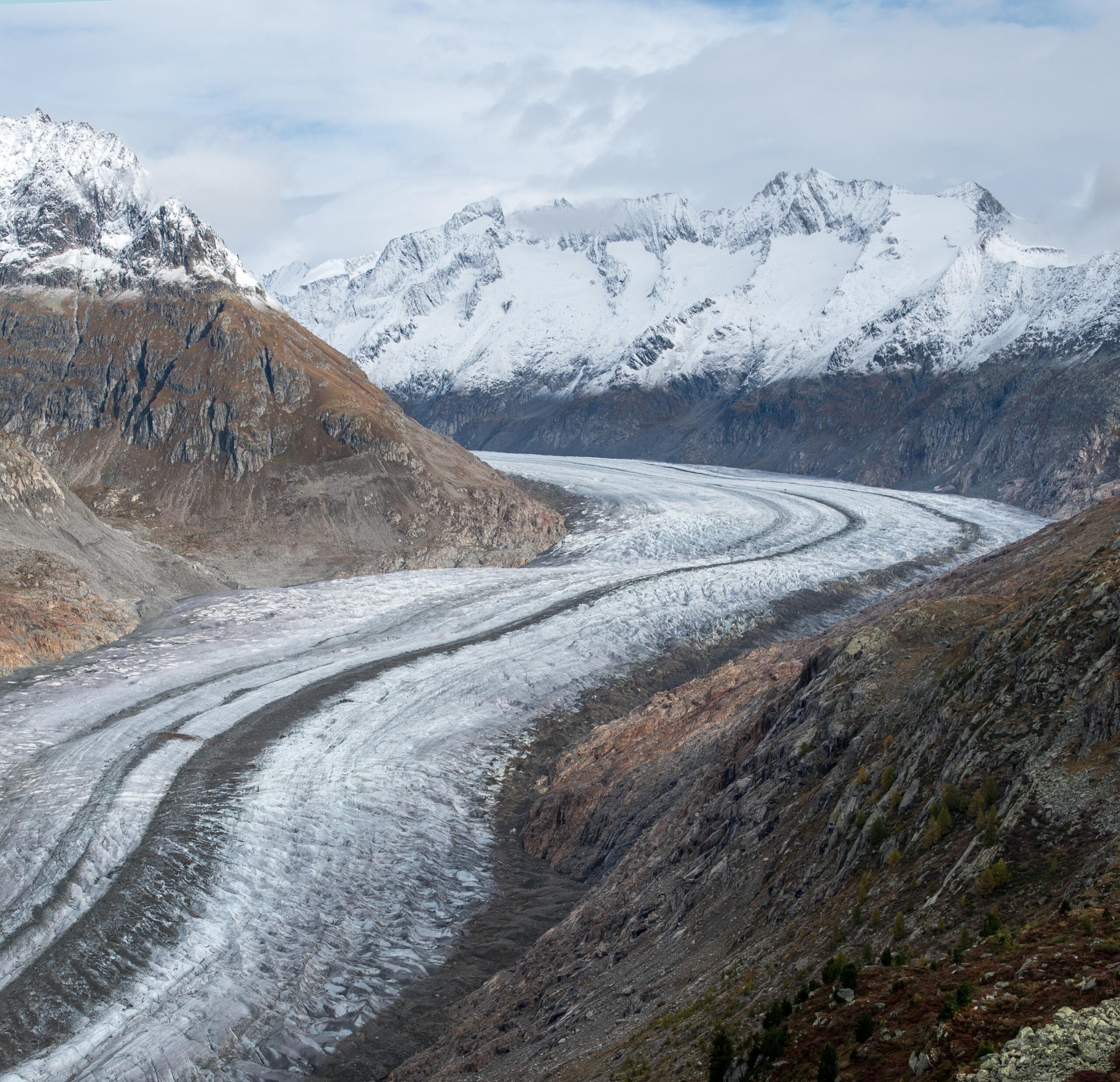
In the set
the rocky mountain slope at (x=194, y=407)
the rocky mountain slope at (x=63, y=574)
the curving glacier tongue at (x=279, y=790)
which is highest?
the rocky mountain slope at (x=194, y=407)

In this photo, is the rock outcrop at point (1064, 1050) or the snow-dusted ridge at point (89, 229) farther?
the snow-dusted ridge at point (89, 229)

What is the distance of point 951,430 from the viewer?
142 m

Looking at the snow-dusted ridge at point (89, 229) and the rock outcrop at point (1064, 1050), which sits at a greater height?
the snow-dusted ridge at point (89, 229)

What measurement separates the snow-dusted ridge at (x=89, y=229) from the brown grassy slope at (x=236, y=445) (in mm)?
2320

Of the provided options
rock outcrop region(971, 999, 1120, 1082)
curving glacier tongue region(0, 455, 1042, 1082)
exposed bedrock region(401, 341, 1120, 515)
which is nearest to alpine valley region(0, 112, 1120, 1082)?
rock outcrop region(971, 999, 1120, 1082)

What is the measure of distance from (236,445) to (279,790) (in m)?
59.1

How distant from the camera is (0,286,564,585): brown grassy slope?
83375 mm

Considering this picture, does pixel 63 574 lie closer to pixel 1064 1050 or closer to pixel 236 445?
pixel 236 445

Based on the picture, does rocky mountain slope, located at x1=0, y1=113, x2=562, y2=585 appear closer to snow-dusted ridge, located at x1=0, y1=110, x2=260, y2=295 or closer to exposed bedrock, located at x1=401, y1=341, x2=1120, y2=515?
snow-dusted ridge, located at x1=0, y1=110, x2=260, y2=295

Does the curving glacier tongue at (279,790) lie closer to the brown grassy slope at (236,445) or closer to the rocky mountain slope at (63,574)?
the rocky mountain slope at (63,574)

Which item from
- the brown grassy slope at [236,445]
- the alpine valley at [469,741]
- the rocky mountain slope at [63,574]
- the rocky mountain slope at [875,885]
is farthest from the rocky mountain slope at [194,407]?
the rocky mountain slope at [875,885]

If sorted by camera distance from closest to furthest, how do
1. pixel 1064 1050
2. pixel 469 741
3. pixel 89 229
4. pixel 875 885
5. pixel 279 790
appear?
1. pixel 1064 1050
2. pixel 875 885
3. pixel 279 790
4. pixel 469 741
5. pixel 89 229

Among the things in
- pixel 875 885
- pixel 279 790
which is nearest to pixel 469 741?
pixel 279 790

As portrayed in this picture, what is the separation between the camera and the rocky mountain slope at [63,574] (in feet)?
174
